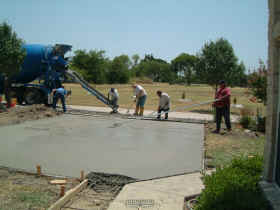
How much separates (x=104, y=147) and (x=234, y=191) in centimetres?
471

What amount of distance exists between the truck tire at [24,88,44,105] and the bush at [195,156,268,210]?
1588cm

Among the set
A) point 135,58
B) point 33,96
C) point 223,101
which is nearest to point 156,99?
point 33,96

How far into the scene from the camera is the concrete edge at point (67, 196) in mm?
3795

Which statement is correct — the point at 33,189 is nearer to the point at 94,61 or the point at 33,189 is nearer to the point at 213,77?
the point at 213,77

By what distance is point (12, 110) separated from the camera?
45.5 ft

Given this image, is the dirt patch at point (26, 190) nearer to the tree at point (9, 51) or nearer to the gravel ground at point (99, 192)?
the gravel ground at point (99, 192)

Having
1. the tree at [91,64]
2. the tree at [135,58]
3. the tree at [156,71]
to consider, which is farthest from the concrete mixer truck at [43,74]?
the tree at [135,58]

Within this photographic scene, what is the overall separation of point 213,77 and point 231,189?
58.4 feet

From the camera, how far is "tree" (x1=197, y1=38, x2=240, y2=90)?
66.9ft

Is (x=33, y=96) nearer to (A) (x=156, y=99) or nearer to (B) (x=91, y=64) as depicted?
(A) (x=156, y=99)

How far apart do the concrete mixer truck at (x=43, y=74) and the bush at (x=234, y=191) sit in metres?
13.2

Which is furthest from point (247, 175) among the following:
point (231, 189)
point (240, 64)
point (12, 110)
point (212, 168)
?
point (240, 64)

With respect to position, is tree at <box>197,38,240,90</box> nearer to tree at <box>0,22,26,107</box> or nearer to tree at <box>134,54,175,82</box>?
tree at <box>0,22,26,107</box>

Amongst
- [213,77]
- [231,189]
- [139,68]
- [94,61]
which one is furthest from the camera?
[139,68]
